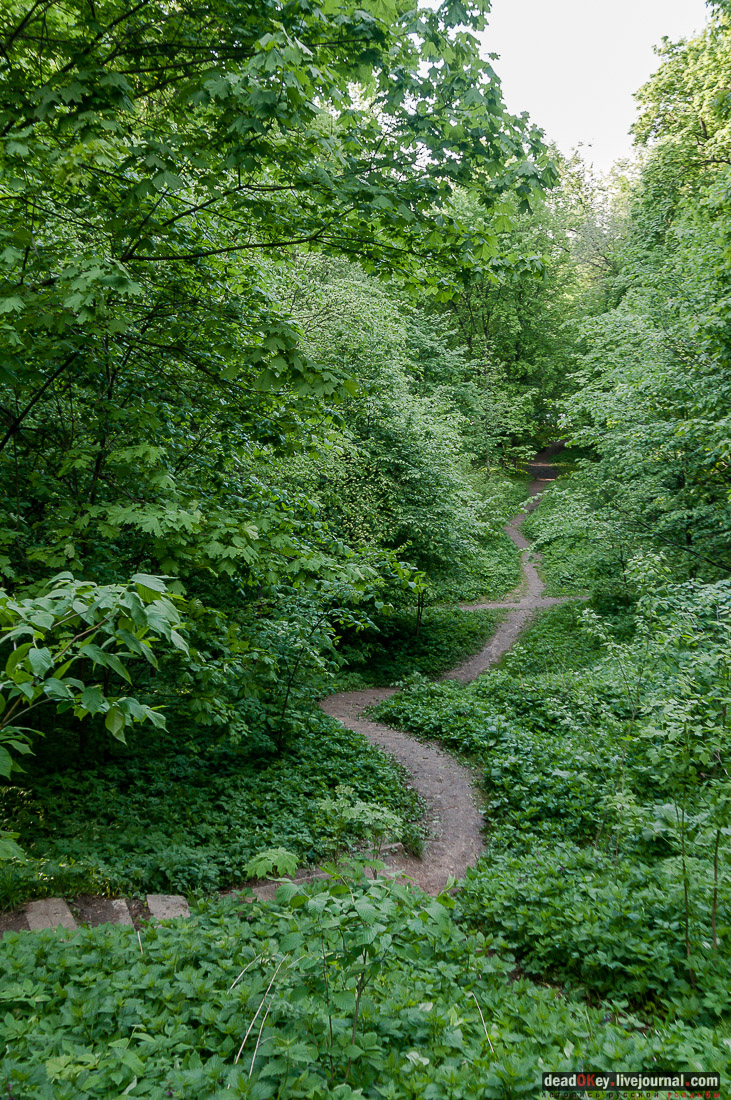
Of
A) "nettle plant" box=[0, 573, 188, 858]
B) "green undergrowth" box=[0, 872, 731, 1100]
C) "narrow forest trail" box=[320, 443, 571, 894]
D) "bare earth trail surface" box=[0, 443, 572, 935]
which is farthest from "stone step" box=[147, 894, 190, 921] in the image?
"nettle plant" box=[0, 573, 188, 858]

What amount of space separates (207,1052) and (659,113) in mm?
24801

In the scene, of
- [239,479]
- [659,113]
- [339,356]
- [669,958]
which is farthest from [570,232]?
[669,958]

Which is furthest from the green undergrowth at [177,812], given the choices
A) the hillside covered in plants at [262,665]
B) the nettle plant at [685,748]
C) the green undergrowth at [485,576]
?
the green undergrowth at [485,576]

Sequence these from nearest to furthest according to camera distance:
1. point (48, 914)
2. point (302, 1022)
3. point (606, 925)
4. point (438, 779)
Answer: point (302, 1022) < point (606, 925) < point (48, 914) < point (438, 779)

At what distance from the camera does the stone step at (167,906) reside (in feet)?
15.1

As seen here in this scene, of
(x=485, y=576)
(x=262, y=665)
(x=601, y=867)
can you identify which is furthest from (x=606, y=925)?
(x=485, y=576)

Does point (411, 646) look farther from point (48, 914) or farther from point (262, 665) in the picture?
point (48, 914)

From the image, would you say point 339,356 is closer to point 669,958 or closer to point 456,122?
point 456,122

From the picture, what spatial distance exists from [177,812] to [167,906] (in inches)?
65.3

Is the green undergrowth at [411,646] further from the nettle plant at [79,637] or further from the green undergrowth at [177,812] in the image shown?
the nettle plant at [79,637]

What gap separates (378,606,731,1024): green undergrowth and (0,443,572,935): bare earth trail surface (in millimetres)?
342

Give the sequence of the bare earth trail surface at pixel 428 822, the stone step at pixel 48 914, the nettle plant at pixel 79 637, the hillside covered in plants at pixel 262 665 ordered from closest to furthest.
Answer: the nettle plant at pixel 79 637
the hillside covered in plants at pixel 262 665
the stone step at pixel 48 914
the bare earth trail surface at pixel 428 822

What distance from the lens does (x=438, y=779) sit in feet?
27.8

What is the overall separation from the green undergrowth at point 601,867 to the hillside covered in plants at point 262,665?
0.03 m
